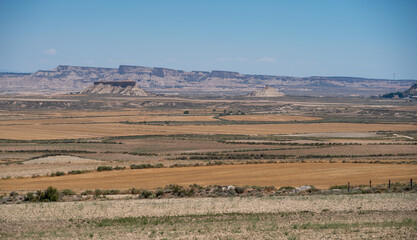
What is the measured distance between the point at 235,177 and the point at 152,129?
46.6 meters

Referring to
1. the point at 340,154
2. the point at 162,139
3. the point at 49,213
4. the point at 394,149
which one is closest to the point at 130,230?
the point at 49,213

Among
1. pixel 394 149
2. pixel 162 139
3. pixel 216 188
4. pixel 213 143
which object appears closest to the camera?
pixel 216 188

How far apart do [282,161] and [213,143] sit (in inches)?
698

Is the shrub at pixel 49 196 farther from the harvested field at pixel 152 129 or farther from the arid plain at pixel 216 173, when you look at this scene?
the harvested field at pixel 152 129

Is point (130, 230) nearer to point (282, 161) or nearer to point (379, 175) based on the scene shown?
Answer: point (379, 175)

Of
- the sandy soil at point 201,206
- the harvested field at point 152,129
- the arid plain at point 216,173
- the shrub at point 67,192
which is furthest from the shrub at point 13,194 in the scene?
the harvested field at point 152,129

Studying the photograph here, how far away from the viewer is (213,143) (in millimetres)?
61000

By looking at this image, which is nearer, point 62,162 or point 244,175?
point 244,175

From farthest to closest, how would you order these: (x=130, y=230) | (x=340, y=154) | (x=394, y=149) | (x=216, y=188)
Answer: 1. (x=394, y=149)
2. (x=340, y=154)
3. (x=216, y=188)
4. (x=130, y=230)

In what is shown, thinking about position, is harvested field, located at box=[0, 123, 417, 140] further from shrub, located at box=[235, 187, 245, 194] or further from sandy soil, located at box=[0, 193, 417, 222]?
sandy soil, located at box=[0, 193, 417, 222]

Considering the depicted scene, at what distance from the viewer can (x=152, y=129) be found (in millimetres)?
80938

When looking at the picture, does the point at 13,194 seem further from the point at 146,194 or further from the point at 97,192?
the point at 146,194

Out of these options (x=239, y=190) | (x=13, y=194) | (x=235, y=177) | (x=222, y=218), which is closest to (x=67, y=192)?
(x=13, y=194)

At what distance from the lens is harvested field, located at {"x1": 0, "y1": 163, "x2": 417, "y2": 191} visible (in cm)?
3269
